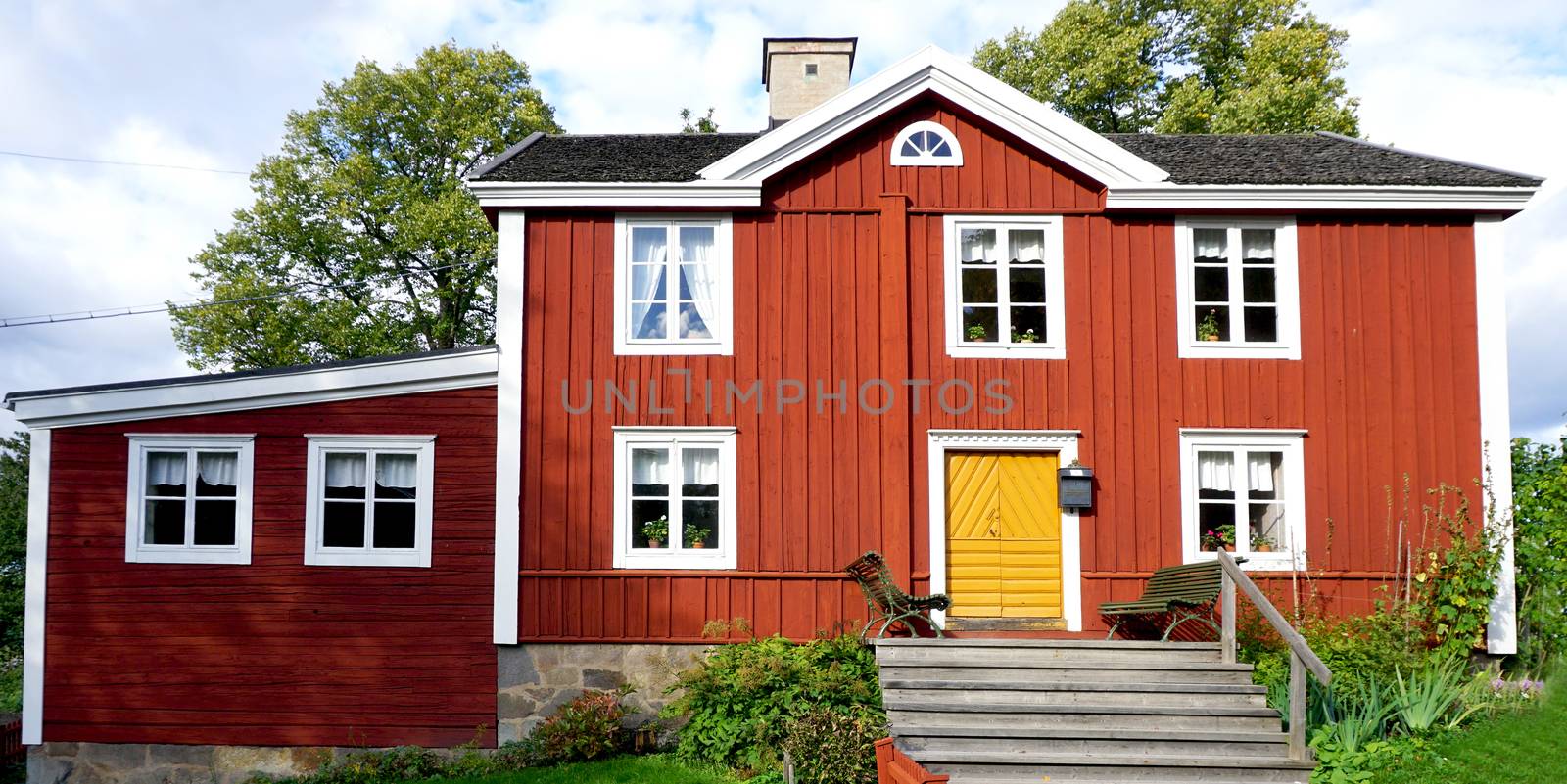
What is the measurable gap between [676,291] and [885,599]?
3987 millimetres

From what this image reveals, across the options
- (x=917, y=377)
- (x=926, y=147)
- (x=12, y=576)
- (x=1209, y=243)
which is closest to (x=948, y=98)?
(x=926, y=147)

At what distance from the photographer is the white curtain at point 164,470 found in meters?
12.5

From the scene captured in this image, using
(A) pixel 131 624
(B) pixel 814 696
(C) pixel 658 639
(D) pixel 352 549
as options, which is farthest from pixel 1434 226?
(A) pixel 131 624

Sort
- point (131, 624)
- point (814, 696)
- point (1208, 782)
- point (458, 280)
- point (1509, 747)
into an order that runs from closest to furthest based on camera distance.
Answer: point (1208, 782)
point (1509, 747)
point (814, 696)
point (131, 624)
point (458, 280)

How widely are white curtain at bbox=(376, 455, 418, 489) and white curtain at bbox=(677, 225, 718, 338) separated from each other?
3196 millimetres

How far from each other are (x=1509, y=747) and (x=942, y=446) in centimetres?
570

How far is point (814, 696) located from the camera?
35.2 ft

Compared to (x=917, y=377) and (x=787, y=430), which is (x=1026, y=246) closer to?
(x=917, y=377)

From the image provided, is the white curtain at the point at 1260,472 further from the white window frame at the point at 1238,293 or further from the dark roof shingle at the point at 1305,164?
the dark roof shingle at the point at 1305,164

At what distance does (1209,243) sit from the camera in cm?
1310

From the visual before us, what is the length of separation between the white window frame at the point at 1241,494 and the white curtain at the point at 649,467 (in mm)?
5517

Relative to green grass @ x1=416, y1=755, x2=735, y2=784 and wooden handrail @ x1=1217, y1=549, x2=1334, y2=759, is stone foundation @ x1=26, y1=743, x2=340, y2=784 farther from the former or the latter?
wooden handrail @ x1=1217, y1=549, x2=1334, y2=759

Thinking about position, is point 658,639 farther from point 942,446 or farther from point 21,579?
point 21,579

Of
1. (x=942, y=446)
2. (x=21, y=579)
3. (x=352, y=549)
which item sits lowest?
(x=21, y=579)
